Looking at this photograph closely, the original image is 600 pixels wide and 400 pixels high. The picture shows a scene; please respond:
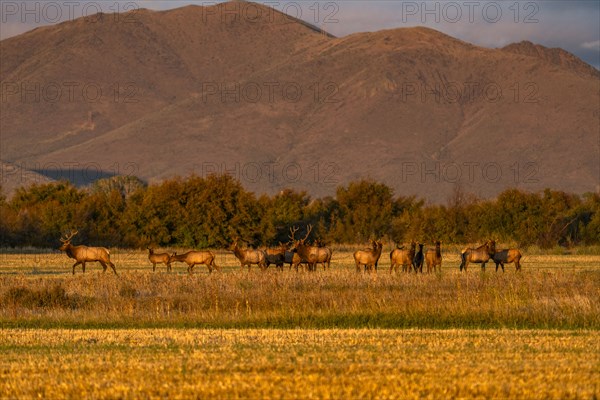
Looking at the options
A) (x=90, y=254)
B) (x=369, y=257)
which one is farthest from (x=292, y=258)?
(x=90, y=254)

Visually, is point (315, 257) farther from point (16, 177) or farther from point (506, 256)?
point (16, 177)

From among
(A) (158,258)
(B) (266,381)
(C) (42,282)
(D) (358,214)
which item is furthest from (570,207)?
(B) (266,381)

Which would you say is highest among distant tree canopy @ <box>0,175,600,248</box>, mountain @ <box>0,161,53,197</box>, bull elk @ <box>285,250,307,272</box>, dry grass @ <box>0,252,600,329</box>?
mountain @ <box>0,161,53,197</box>

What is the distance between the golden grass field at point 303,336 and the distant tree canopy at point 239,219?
4163 cm

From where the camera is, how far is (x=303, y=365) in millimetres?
16766

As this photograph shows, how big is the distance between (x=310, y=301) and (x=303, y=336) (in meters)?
6.82

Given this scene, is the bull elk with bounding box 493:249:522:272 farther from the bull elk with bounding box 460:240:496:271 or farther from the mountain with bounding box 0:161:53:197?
the mountain with bounding box 0:161:53:197

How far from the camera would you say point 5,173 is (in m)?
184

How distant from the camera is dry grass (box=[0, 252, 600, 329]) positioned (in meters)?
26.0

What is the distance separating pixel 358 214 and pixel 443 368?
71.1 meters

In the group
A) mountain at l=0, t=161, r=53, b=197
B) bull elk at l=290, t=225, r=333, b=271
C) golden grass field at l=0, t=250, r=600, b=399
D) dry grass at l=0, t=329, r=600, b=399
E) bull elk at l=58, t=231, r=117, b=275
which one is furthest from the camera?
mountain at l=0, t=161, r=53, b=197

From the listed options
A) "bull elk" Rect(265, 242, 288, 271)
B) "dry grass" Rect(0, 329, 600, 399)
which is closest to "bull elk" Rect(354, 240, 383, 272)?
"bull elk" Rect(265, 242, 288, 271)

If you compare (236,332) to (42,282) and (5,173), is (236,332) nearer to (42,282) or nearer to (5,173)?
(42,282)

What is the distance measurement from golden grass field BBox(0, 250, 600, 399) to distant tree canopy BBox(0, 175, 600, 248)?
41.6 meters
